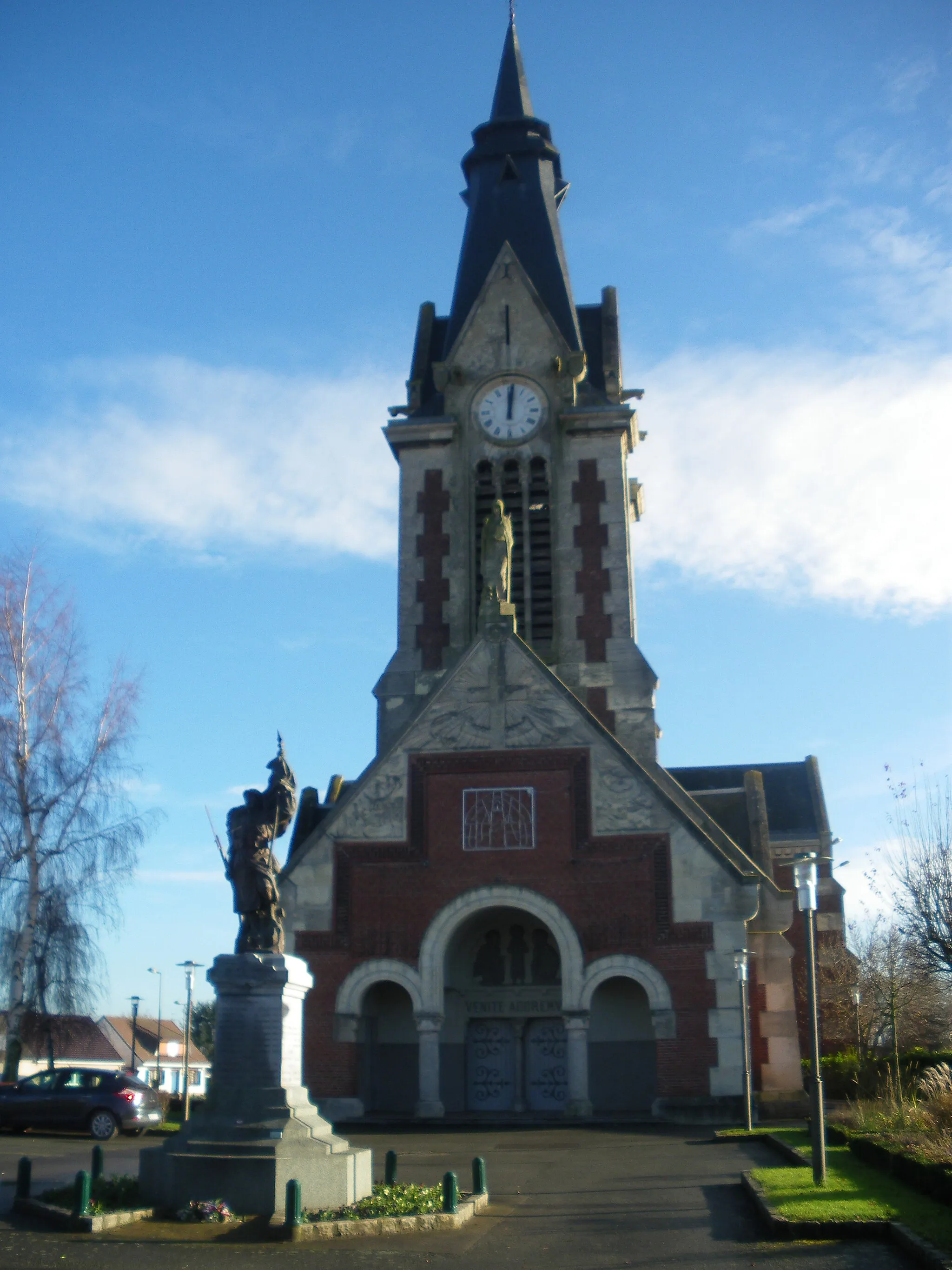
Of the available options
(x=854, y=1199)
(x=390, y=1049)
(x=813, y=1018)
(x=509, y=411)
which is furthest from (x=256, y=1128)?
(x=509, y=411)

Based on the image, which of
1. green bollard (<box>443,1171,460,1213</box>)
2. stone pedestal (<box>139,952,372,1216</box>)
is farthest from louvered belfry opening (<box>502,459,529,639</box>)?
green bollard (<box>443,1171,460,1213</box>)

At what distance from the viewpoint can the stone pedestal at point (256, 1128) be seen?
13.2 m

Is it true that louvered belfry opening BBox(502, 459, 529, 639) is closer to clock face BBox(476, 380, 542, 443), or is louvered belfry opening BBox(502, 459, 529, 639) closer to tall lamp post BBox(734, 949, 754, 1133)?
clock face BBox(476, 380, 542, 443)

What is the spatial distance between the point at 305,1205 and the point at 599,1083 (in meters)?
17.6

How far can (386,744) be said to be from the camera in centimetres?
3447

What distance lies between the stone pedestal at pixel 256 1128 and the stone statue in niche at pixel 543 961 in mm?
16900

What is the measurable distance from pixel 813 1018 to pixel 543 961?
15.6 metres

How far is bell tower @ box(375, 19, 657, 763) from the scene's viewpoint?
35.4 meters

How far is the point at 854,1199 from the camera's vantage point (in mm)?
13531

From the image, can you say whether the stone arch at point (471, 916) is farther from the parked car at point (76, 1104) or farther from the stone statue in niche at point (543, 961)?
the parked car at point (76, 1104)

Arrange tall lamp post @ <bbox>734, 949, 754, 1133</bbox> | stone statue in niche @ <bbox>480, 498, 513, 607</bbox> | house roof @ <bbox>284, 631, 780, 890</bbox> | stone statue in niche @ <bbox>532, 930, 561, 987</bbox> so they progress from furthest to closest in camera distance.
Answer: stone statue in niche @ <bbox>480, 498, 513, 607</bbox> < stone statue in niche @ <bbox>532, 930, 561, 987</bbox> < house roof @ <bbox>284, 631, 780, 890</bbox> < tall lamp post @ <bbox>734, 949, 754, 1133</bbox>

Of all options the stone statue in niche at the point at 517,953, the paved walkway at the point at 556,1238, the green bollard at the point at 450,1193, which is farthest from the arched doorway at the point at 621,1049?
the green bollard at the point at 450,1193

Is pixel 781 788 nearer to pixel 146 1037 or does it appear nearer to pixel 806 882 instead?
pixel 806 882

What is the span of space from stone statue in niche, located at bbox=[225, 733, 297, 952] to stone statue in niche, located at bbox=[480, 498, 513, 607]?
57.6 feet
